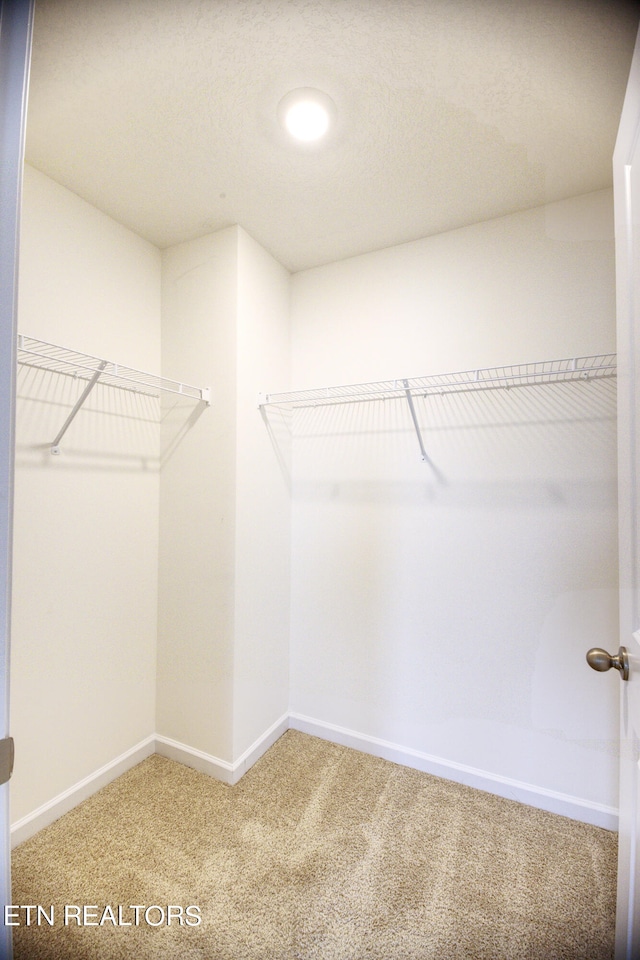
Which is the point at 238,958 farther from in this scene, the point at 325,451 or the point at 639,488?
the point at 325,451

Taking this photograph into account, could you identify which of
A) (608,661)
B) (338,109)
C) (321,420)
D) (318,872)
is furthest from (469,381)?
(318,872)

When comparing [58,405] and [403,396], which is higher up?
[403,396]

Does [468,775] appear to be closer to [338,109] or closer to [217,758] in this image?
[217,758]

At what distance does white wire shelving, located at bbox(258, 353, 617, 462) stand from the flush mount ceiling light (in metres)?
0.88

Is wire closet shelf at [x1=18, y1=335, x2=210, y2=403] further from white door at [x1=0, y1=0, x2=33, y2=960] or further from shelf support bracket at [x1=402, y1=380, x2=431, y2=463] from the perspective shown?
shelf support bracket at [x1=402, y1=380, x2=431, y2=463]

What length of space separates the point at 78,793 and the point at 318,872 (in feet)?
3.21

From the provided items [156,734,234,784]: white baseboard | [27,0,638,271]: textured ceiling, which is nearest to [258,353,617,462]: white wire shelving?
[27,0,638,271]: textured ceiling

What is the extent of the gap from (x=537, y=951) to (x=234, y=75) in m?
2.53

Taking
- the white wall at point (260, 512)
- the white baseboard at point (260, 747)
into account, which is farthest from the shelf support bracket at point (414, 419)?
the white baseboard at point (260, 747)

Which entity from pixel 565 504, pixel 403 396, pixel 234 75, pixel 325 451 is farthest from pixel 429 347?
pixel 234 75

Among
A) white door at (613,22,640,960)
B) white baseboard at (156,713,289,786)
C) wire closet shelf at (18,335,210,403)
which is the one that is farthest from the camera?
white baseboard at (156,713,289,786)

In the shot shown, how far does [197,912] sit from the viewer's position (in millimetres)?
1196

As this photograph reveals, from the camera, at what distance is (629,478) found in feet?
2.95

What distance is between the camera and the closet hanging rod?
1551 millimetres
